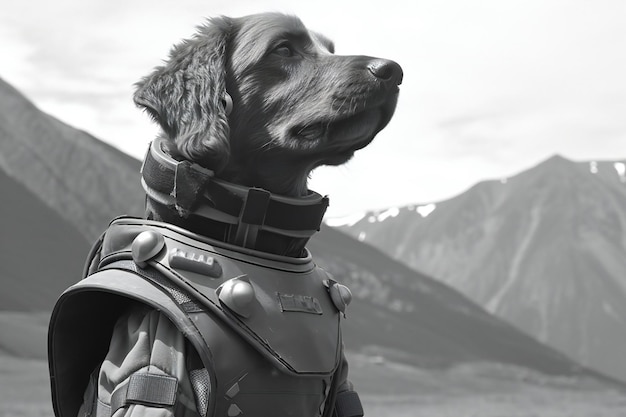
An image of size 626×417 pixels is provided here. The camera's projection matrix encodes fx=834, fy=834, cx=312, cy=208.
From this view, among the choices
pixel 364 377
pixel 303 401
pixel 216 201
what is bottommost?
pixel 364 377

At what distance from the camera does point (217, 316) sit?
3.77 meters

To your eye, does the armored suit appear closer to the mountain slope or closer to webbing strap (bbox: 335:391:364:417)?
webbing strap (bbox: 335:391:364:417)

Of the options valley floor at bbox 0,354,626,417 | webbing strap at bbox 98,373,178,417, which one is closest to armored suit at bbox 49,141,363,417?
webbing strap at bbox 98,373,178,417

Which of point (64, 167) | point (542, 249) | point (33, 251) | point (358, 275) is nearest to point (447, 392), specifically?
point (358, 275)

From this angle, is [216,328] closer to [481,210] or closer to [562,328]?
[562,328]

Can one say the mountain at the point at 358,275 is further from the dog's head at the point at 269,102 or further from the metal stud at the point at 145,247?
the metal stud at the point at 145,247

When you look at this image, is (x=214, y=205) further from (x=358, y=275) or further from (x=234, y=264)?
(x=358, y=275)

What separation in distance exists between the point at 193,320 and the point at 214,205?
0.59 meters

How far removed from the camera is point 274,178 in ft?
13.7

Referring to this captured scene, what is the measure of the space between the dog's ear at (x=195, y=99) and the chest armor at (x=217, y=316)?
0.42 metres

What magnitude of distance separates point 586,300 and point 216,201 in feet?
243

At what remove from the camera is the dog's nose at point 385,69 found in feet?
13.3

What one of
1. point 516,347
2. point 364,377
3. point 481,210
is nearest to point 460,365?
point 516,347

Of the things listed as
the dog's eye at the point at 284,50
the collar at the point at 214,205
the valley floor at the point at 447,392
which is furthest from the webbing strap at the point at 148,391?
the valley floor at the point at 447,392
